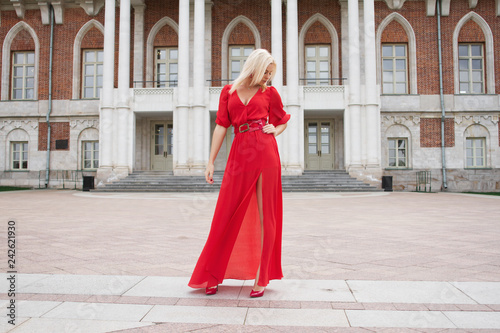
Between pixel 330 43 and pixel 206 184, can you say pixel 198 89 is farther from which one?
pixel 330 43

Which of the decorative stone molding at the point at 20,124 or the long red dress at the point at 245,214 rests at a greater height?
the decorative stone molding at the point at 20,124

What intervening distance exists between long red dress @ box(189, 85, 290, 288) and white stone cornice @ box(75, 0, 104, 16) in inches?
984

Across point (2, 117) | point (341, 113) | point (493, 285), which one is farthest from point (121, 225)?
point (2, 117)

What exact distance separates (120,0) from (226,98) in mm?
21849

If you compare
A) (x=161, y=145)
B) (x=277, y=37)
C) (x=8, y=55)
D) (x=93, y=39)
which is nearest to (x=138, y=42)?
(x=93, y=39)

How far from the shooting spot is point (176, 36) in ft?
81.0

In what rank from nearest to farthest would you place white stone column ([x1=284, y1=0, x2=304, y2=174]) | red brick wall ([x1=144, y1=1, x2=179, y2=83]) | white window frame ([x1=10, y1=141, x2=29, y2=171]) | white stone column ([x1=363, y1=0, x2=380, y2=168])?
white stone column ([x1=363, y1=0, x2=380, y2=168]), white stone column ([x1=284, y1=0, x2=304, y2=174]), red brick wall ([x1=144, y1=1, x2=179, y2=83]), white window frame ([x1=10, y1=141, x2=29, y2=171])

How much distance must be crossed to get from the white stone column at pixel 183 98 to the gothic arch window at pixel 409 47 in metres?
11.1

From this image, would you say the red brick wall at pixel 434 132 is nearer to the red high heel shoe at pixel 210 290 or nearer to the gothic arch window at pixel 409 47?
the gothic arch window at pixel 409 47

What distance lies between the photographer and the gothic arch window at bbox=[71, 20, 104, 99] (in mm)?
24828

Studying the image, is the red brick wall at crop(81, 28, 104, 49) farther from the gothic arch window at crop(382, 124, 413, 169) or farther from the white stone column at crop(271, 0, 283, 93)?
the gothic arch window at crop(382, 124, 413, 169)

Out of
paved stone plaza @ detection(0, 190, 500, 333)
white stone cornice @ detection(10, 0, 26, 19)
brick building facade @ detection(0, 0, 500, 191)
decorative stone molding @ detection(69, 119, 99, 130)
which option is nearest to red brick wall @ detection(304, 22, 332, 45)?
brick building facade @ detection(0, 0, 500, 191)

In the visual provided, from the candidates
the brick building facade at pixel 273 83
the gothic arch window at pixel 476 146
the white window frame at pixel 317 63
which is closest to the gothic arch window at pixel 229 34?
the brick building facade at pixel 273 83

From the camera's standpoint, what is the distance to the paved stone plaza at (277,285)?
8.05ft
